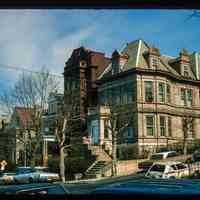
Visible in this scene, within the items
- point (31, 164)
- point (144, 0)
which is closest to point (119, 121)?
point (31, 164)

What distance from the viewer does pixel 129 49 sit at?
177cm

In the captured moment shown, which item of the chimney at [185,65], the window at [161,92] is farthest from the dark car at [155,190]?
the window at [161,92]

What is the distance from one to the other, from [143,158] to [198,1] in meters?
1.83

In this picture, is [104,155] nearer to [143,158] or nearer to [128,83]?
[143,158]

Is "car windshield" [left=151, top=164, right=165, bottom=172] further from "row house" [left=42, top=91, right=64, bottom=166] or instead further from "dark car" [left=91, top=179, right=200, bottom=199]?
"dark car" [left=91, top=179, right=200, bottom=199]

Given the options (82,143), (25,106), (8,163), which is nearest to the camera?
(25,106)

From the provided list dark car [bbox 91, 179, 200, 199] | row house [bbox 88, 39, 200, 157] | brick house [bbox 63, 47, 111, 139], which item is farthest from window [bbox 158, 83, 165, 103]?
dark car [bbox 91, 179, 200, 199]

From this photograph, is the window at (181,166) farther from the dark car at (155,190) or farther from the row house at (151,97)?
the dark car at (155,190)

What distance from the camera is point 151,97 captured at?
2.37 meters

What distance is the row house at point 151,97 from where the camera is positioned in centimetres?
213

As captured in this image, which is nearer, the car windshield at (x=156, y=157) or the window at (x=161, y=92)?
the window at (x=161, y=92)

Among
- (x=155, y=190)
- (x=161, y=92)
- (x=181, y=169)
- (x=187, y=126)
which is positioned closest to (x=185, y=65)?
(x=161, y=92)

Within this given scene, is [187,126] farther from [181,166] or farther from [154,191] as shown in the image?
[154,191]

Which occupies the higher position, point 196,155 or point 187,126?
point 187,126
